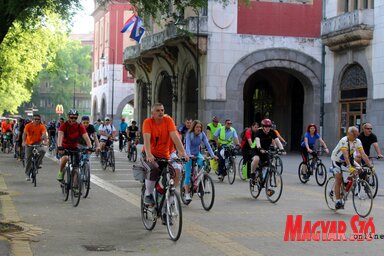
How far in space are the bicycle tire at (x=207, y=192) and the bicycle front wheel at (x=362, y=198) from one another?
2.39 metres

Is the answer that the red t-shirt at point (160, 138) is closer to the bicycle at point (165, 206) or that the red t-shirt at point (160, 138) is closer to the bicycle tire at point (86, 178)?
the bicycle at point (165, 206)

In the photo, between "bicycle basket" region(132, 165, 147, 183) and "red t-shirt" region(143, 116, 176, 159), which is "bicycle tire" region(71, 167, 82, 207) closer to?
"bicycle basket" region(132, 165, 147, 183)

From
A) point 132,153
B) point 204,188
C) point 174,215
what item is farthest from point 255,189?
point 132,153

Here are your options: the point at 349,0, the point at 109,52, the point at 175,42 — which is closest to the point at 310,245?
the point at 349,0

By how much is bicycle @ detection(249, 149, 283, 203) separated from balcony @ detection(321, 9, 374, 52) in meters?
18.2

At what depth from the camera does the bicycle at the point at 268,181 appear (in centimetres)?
1320

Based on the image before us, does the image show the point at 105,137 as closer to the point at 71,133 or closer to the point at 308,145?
the point at 308,145

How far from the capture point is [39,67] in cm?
3978

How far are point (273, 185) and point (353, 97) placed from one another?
20.0 metres

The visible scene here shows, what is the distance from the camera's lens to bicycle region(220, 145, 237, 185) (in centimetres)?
1786

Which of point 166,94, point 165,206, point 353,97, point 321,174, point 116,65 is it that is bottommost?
point 321,174

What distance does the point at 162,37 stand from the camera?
37.6 metres

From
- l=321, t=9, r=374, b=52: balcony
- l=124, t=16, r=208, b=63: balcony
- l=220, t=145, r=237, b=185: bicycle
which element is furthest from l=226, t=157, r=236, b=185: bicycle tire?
l=321, t=9, r=374, b=52: balcony

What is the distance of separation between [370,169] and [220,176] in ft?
20.7
